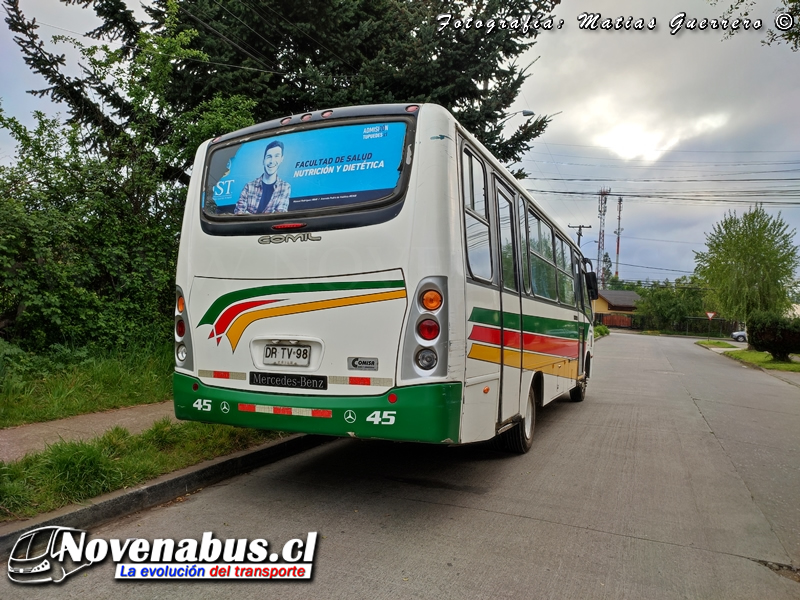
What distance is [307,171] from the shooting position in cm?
489

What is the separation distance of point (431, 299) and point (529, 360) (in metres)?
2.32

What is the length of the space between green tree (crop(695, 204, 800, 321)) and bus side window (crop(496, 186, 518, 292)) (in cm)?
3321

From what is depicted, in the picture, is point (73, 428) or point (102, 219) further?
point (102, 219)

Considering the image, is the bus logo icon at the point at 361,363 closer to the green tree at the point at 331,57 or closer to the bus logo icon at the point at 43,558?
the bus logo icon at the point at 43,558

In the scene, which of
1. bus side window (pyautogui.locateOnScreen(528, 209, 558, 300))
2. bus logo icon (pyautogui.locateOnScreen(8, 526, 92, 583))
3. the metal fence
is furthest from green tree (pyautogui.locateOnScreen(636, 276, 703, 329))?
bus logo icon (pyautogui.locateOnScreen(8, 526, 92, 583))

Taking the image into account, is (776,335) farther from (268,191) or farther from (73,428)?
(73,428)

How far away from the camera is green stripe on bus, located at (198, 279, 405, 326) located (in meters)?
4.39

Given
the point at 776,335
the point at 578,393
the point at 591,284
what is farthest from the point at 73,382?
the point at 776,335

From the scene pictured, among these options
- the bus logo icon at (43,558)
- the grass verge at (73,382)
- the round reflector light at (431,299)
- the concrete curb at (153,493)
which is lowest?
the bus logo icon at (43,558)

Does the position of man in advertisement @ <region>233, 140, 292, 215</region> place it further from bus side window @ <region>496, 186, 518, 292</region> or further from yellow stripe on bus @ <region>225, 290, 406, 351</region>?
bus side window @ <region>496, 186, 518, 292</region>

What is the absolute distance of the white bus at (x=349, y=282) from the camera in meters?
4.29

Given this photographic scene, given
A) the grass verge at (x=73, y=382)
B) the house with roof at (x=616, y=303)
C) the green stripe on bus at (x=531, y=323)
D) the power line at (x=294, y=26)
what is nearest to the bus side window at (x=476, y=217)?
the green stripe on bus at (x=531, y=323)

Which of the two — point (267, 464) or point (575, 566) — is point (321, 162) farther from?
point (575, 566)

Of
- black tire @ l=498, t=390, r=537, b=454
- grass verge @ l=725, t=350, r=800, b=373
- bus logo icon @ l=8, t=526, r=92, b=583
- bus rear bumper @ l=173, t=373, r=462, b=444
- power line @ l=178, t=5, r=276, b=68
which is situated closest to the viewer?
bus logo icon @ l=8, t=526, r=92, b=583
